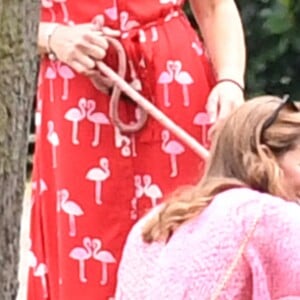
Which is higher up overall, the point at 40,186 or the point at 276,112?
the point at 276,112

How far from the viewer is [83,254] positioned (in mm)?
4430

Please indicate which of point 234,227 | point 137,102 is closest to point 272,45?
point 137,102

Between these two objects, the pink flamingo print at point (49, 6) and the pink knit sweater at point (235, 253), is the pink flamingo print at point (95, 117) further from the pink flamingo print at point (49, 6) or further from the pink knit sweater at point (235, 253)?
the pink knit sweater at point (235, 253)

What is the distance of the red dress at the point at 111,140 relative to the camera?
4.30m

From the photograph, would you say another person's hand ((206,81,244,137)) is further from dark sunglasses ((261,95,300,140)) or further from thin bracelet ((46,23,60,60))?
thin bracelet ((46,23,60,60))

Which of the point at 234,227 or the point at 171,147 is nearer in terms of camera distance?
the point at 234,227

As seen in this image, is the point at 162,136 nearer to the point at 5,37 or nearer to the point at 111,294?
the point at 111,294

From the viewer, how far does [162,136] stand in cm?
429

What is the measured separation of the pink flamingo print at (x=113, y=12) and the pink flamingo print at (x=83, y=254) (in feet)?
1.87

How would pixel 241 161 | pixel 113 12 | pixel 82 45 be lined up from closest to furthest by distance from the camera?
pixel 241 161 < pixel 82 45 < pixel 113 12

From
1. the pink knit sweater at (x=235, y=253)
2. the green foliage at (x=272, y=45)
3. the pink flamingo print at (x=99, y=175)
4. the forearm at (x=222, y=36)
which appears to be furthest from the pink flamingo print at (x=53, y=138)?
the green foliage at (x=272, y=45)

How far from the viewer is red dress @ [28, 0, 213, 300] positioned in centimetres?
430

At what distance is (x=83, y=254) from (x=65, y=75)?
0.46 m

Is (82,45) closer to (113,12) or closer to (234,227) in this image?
(113,12)
